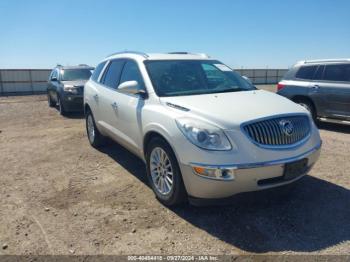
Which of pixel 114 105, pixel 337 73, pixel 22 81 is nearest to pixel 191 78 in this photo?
pixel 114 105

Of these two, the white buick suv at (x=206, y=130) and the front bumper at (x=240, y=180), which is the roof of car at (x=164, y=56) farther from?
the front bumper at (x=240, y=180)

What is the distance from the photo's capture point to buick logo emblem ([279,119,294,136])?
346 cm

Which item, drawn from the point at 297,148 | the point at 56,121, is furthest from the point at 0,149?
the point at 297,148

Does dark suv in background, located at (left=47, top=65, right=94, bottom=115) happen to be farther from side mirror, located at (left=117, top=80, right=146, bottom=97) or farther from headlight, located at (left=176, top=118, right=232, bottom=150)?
headlight, located at (left=176, top=118, right=232, bottom=150)

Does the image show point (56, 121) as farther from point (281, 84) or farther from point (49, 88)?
point (281, 84)

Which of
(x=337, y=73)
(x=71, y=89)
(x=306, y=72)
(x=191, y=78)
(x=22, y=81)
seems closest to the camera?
(x=191, y=78)

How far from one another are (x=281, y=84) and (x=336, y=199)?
5957 mm

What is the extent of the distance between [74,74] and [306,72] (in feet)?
27.2

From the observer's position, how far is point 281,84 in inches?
372

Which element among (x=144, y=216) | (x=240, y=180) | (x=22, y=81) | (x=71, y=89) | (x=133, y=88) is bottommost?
(x=22, y=81)

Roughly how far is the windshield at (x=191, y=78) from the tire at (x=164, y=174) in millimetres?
725

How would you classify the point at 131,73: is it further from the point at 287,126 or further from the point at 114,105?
the point at 287,126

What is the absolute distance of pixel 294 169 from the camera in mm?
3484

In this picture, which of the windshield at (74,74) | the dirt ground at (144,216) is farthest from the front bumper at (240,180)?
the windshield at (74,74)
